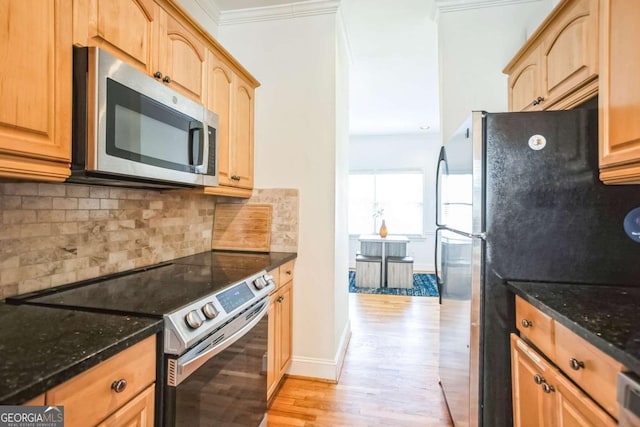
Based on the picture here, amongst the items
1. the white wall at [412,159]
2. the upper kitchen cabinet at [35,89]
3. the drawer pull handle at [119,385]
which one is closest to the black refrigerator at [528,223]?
the drawer pull handle at [119,385]

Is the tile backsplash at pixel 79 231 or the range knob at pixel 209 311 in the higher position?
the tile backsplash at pixel 79 231

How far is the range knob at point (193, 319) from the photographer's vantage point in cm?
107

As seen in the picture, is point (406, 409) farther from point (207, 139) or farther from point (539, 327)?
point (207, 139)

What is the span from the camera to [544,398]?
1.13 meters

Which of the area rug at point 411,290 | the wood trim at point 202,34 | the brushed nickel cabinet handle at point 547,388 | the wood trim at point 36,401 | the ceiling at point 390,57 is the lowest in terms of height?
the area rug at point 411,290

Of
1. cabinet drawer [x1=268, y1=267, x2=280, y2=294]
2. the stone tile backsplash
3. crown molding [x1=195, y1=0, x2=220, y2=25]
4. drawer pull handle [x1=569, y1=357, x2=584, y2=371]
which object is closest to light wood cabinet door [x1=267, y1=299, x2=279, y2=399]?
cabinet drawer [x1=268, y1=267, x2=280, y2=294]

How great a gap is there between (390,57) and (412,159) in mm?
3609

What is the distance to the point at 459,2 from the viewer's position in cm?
244

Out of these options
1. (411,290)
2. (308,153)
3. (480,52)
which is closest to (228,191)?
(308,153)

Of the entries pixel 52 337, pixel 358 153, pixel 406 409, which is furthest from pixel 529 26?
pixel 358 153

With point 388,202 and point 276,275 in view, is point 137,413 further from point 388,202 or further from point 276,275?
point 388,202

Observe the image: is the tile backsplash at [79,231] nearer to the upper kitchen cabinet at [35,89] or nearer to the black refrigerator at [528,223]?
the upper kitchen cabinet at [35,89]

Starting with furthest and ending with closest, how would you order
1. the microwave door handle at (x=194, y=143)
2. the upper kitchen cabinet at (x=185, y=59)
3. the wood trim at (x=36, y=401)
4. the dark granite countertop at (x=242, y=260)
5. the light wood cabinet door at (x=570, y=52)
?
Answer: the dark granite countertop at (x=242, y=260)
the microwave door handle at (x=194, y=143)
the light wood cabinet door at (x=570, y=52)
the upper kitchen cabinet at (x=185, y=59)
the wood trim at (x=36, y=401)

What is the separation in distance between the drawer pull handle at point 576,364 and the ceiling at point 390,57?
2544mm
